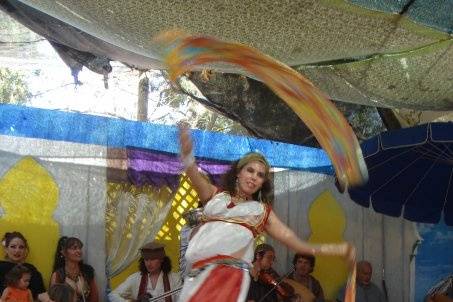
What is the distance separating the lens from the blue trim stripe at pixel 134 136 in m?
6.64

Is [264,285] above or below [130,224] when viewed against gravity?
below

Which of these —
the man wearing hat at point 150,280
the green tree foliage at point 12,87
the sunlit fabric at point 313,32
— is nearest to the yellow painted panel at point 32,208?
the man wearing hat at point 150,280

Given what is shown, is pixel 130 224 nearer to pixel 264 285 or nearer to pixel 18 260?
pixel 18 260

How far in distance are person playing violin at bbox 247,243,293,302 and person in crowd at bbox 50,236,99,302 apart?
147cm

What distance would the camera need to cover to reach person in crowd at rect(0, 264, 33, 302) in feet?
19.8

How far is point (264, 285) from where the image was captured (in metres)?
6.89

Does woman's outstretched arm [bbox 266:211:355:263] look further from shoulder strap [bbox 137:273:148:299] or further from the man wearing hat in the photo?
shoulder strap [bbox 137:273:148:299]

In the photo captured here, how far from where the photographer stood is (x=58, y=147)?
22.4ft

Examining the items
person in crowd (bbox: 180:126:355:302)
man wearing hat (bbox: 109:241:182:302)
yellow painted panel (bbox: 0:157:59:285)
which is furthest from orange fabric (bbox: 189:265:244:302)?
yellow painted panel (bbox: 0:157:59:285)

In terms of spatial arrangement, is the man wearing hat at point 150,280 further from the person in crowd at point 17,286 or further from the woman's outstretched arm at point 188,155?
the woman's outstretched arm at point 188,155

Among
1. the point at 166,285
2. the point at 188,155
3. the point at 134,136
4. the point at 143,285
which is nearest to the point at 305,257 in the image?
the point at 166,285

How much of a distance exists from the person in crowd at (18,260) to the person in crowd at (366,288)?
11.2ft

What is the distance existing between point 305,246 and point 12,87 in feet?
56.9

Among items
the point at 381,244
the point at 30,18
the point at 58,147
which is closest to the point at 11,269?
the point at 58,147
